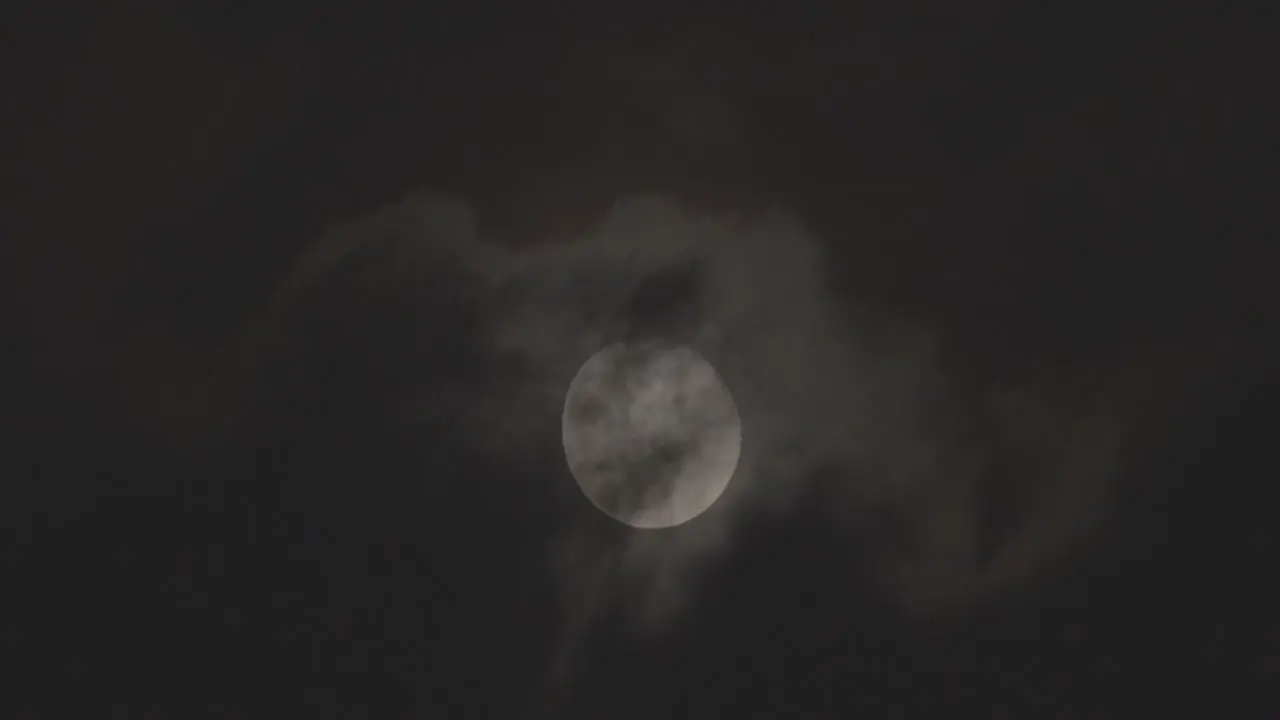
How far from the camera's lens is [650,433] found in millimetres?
17688

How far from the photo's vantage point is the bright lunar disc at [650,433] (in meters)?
17.3

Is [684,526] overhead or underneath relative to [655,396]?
underneath

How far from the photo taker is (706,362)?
1739 cm

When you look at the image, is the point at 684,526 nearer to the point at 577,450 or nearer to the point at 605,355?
the point at 577,450

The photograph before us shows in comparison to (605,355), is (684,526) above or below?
below

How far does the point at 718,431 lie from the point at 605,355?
3.85 m

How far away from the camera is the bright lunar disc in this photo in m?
17.3

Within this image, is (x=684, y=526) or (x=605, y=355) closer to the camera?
(x=605, y=355)

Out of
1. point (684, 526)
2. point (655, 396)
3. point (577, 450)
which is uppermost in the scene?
point (655, 396)

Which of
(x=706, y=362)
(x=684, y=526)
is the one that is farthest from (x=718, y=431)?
(x=684, y=526)

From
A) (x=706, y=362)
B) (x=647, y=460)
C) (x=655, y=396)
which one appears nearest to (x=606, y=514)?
(x=647, y=460)

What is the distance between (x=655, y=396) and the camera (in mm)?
17609

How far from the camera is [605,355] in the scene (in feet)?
56.3

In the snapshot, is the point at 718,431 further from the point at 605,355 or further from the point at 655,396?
the point at 605,355
